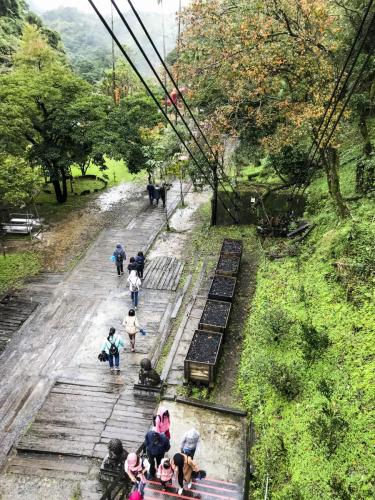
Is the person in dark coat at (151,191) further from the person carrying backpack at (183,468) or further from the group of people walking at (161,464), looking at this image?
the person carrying backpack at (183,468)

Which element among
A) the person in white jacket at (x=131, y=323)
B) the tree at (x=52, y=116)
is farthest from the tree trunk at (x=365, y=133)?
the tree at (x=52, y=116)

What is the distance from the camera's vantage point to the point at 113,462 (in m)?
8.25

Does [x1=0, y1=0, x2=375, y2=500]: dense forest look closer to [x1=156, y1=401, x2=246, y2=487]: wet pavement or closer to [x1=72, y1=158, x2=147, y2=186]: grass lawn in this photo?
[x1=156, y1=401, x2=246, y2=487]: wet pavement

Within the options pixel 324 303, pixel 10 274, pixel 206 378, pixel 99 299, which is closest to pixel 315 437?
pixel 206 378

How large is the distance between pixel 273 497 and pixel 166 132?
63.7 feet

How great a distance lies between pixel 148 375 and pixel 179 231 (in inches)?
428

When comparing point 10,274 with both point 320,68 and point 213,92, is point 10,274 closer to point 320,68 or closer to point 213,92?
point 213,92

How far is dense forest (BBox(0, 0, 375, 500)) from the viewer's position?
822 centimetres

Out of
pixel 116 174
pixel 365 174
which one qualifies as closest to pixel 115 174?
pixel 116 174

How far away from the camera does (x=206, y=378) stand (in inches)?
418

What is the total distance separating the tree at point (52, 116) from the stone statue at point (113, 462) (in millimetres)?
15602

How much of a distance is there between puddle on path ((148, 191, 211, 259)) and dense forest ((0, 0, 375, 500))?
245 cm

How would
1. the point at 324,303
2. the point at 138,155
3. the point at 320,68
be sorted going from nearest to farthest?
the point at 324,303, the point at 320,68, the point at 138,155

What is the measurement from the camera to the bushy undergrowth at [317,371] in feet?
25.1
